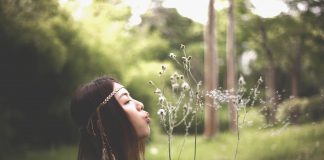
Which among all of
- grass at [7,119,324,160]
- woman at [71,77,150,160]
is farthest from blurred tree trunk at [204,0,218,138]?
woman at [71,77,150,160]

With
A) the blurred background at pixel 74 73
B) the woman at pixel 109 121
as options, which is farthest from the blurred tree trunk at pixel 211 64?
the woman at pixel 109 121

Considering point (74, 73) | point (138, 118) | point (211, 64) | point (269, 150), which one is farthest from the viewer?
point (211, 64)

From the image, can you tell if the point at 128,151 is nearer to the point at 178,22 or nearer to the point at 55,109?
the point at 55,109

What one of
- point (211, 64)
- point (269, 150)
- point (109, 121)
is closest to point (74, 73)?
point (211, 64)

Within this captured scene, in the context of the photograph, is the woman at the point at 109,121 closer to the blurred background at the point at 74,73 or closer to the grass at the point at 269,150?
the grass at the point at 269,150

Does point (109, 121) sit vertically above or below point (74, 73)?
below

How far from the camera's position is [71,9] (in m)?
8.82

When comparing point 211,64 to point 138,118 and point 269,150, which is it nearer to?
point 269,150

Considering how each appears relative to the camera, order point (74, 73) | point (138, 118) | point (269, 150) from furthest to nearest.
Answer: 1. point (74, 73)
2. point (269, 150)
3. point (138, 118)

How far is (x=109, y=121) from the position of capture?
1.90 m

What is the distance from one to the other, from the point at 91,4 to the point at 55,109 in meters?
2.66

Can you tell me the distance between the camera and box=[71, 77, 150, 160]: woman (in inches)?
73.5

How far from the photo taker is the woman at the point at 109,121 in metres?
1.87

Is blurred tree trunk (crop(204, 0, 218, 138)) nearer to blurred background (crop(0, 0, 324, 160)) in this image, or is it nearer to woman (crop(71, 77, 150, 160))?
blurred background (crop(0, 0, 324, 160))
